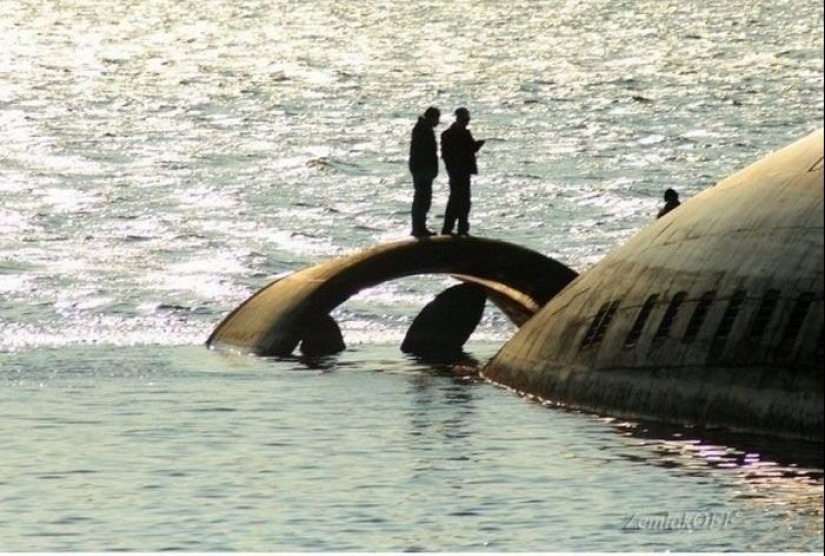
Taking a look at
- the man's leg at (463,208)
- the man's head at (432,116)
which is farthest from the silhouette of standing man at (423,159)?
the man's leg at (463,208)

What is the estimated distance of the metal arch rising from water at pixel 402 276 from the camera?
55562 mm

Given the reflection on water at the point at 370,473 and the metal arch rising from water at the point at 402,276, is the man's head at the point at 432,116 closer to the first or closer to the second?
the metal arch rising from water at the point at 402,276

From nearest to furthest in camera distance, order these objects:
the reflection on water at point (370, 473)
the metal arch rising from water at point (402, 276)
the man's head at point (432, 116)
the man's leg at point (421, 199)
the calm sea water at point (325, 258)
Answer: the reflection on water at point (370, 473) < the calm sea water at point (325, 258) < the man's head at point (432, 116) < the man's leg at point (421, 199) < the metal arch rising from water at point (402, 276)

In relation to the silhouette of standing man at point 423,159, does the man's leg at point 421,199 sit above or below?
below

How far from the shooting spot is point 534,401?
4756cm

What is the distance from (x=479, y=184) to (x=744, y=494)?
67.8m

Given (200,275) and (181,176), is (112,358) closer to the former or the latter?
(200,275)

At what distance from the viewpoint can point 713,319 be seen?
42000 millimetres

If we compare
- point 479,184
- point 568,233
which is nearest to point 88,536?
point 568,233

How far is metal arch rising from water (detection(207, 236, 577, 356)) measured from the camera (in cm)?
5556

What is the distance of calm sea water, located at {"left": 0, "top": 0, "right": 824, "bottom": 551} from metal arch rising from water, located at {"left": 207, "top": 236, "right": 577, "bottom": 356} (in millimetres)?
1224

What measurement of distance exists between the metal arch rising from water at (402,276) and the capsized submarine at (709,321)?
13.6ft

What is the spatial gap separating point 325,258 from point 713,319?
4431 centimetres

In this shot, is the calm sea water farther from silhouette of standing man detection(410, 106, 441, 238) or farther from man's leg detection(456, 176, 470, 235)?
silhouette of standing man detection(410, 106, 441, 238)
